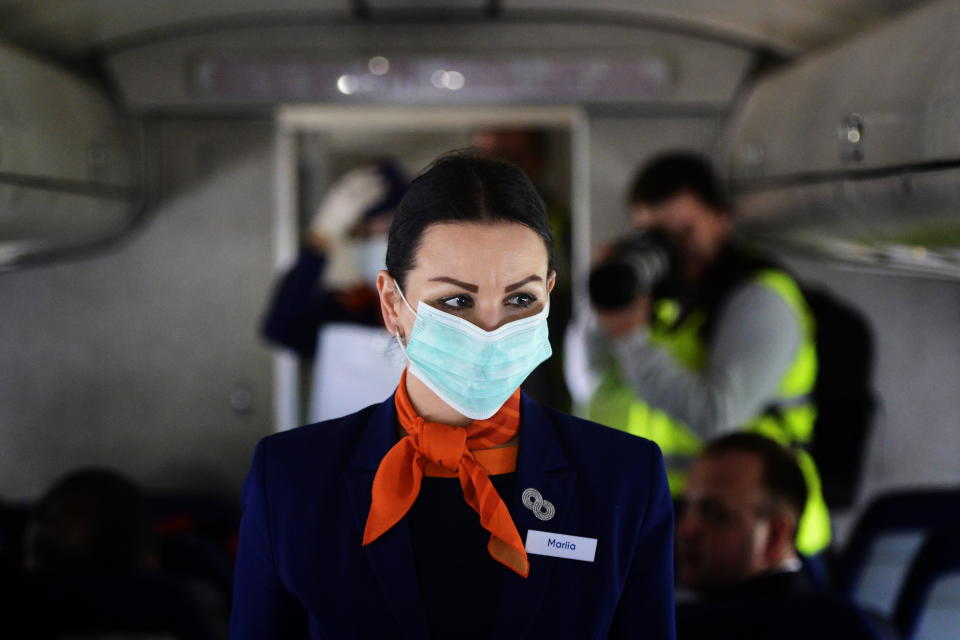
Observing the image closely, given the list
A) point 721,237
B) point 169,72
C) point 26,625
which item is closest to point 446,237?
point 26,625

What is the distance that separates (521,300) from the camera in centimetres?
133

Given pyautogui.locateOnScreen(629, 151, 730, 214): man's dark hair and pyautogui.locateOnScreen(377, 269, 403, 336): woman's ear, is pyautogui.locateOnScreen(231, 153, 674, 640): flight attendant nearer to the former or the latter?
pyautogui.locateOnScreen(377, 269, 403, 336): woman's ear

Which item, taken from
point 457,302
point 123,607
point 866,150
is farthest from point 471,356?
point 866,150

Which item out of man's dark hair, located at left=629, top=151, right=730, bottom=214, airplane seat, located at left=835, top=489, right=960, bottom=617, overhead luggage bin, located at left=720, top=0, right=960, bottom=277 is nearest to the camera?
overhead luggage bin, located at left=720, top=0, right=960, bottom=277

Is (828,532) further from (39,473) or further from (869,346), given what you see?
(39,473)

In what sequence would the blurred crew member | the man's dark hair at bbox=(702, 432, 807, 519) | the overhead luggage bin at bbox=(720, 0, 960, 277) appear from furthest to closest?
1. the blurred crew member
2. the man's dark hair at bbox=(702, 432, 807, 519)
3. the overhead luggage bin at bbox=(720, 0, 960, 277)

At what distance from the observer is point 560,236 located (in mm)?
5453

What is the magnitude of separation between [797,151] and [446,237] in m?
2.50

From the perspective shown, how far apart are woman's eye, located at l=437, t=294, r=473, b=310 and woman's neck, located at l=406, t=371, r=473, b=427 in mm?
158

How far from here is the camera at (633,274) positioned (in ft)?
10.4

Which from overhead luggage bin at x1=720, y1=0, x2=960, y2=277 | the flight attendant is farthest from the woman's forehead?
overhead luggage bin at x1=720, y1=0, x2=960, y2=277

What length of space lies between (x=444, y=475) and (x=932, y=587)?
7.26 feet

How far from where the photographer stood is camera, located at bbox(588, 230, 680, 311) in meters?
3.18

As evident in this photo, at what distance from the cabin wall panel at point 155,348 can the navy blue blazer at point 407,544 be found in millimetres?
3574
